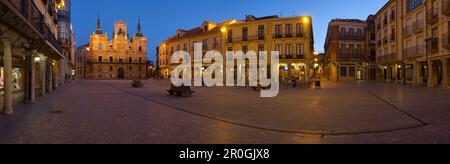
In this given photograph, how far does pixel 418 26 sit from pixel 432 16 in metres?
3.36

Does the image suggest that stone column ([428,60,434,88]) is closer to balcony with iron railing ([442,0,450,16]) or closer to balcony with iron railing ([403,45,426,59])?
balcony with iron railing ([403,45,426,59])

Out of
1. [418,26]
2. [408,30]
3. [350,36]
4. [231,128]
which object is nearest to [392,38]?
[408,30]

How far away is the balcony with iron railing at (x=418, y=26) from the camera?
27005mm

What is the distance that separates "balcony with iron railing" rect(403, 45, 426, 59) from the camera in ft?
88.6

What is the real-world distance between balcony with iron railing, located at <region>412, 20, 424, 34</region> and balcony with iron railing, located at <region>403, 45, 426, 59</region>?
1.64m

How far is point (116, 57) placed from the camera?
80188 millimetres

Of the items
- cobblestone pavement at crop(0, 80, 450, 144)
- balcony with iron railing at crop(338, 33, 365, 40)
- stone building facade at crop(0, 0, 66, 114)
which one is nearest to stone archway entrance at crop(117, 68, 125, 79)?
balcony with iron railing at crop(338, 33, 365, 40)

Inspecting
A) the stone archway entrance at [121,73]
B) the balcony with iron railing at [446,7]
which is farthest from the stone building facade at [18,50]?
the stone archway entrance at [121,73]

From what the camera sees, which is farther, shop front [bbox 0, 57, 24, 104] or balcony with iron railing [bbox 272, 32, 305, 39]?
balcony with iron railing [bbox 272, 32, 305, 39]

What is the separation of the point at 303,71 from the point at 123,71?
197ft

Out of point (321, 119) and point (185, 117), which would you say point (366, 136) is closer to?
point (321, 119)

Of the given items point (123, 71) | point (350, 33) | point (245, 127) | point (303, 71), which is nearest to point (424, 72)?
point (303, 71)

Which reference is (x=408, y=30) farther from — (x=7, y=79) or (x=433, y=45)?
(x=7, y=79)

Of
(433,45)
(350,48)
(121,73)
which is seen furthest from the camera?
(121,73)
